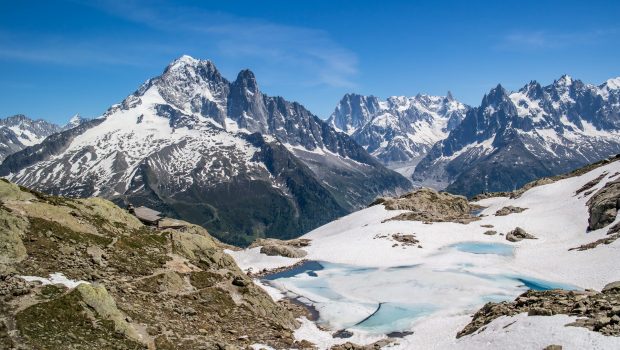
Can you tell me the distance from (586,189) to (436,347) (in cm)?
8696

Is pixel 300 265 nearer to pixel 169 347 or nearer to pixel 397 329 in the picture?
pixel 397 329

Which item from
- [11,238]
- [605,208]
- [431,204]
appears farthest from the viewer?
[431,204]

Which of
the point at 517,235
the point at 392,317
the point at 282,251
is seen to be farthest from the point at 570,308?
the point at 282,251

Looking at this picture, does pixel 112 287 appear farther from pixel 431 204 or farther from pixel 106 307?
pixel 431 204

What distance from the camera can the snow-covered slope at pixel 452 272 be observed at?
41344 mm

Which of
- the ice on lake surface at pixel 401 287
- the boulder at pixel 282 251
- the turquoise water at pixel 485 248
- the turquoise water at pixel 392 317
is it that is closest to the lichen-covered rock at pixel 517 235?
the turquoise water at pixel 485 248

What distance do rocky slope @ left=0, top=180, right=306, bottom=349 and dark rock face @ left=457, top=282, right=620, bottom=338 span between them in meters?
Result: 18.8

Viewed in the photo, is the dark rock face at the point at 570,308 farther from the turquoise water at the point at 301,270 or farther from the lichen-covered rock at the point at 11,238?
the turquoise water at the point at 301,270

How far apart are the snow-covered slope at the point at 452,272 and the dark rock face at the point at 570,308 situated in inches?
43.8

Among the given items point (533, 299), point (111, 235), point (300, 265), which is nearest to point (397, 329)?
point (533, 299)

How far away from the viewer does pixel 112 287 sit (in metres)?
37.9

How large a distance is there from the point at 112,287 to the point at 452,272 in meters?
53.7

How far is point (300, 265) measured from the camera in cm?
9081

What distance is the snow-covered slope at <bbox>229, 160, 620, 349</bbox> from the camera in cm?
4134
